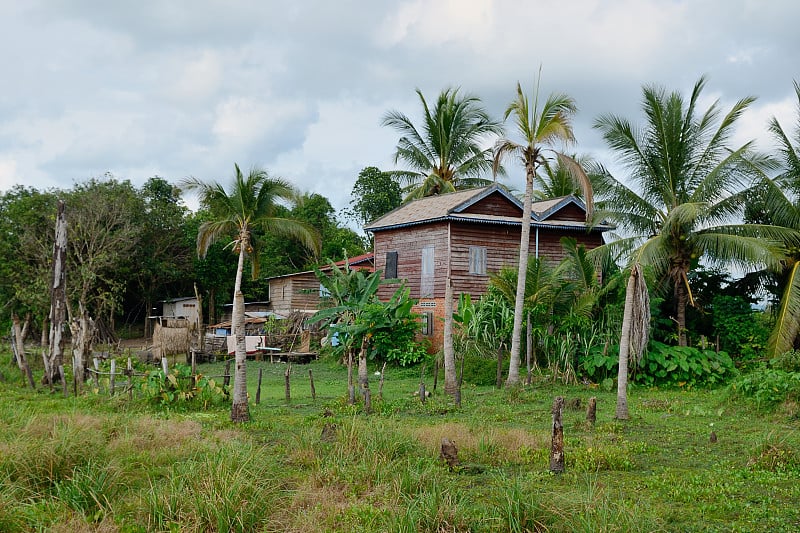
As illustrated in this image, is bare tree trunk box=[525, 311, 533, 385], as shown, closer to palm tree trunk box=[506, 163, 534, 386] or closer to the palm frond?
palm tree trunk box=[506, 163, 534, 386]

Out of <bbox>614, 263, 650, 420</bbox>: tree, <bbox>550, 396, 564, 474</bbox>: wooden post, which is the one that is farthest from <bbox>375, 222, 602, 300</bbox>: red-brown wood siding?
<bbox>550, 396, 564, 474</bbox>: wooden post

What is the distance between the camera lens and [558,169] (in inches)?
1259

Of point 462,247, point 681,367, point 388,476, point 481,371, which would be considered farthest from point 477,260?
point 388,476

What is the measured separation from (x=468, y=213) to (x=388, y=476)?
1705 cm

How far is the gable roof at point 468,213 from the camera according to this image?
945 inches

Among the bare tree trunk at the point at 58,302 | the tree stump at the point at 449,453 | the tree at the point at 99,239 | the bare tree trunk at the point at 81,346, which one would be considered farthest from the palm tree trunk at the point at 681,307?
the tree at the point at 99,239

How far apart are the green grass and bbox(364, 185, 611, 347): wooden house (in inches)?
465

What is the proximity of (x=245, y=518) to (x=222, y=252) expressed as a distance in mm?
33630

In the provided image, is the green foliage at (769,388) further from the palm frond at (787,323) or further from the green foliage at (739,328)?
the green foliage at (739,328)

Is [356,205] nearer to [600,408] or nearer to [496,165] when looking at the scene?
[496,165]

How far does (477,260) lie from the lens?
80.7ft

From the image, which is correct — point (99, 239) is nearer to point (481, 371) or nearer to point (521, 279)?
point (481, 371)

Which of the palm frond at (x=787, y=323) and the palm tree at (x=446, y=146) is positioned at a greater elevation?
the palm tree at (x=446, y=146)

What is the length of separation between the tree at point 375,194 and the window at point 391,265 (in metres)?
15.3
